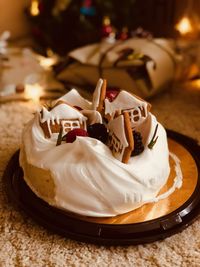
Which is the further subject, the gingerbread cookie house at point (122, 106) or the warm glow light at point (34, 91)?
the warm glow light at point (34, 91)

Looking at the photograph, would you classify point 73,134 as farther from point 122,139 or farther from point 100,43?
point 100,43

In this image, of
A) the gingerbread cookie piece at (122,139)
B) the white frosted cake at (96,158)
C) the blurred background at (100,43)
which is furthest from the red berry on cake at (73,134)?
the blurred background at (100,43)

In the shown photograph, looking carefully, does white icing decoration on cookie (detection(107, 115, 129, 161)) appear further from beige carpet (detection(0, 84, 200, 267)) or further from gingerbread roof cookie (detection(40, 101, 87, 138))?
beige carpet (detection(0, 84, 200, 267))

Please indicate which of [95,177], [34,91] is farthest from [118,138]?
[34,91]

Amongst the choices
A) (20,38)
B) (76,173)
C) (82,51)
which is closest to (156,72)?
(82,51)

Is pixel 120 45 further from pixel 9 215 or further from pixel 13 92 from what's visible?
pixel 9 215

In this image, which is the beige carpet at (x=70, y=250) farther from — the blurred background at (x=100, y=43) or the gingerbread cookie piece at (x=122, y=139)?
the blurred background at (x=100, y=43)
